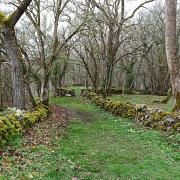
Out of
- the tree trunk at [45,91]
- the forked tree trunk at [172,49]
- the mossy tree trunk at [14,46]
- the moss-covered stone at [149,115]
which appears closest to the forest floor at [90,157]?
the moss-covered stone at [149,115]

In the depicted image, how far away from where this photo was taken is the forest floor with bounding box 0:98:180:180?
24.4 feet

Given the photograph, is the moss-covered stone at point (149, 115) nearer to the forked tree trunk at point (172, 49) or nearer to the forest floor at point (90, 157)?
the forest floor at point (90, 157)

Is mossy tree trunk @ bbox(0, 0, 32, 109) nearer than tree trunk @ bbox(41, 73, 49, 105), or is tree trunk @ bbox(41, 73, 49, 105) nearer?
mossy tree trunk @ bbox(0, 0, 32, 109)

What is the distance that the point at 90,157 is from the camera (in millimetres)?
9250

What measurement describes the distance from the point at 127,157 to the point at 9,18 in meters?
8.47

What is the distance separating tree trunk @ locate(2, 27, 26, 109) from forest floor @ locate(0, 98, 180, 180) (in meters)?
2.92

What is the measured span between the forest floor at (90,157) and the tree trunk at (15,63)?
292 cm

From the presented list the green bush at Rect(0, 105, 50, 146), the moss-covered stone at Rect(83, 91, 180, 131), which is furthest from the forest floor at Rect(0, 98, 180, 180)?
the moss-covered stone at Rect(83, 91, 180, 131)

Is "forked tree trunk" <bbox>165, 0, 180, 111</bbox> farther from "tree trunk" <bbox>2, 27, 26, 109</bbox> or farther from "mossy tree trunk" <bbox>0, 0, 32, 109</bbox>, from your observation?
"tree trunk" <bbox>2, 27, 26, 109</bbox>

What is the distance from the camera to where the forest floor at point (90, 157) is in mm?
7445

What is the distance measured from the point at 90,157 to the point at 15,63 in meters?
7.30

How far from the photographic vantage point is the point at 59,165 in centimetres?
799

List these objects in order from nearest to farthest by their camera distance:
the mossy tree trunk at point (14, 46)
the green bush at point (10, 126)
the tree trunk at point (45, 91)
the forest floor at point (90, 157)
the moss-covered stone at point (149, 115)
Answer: the forest floor at point (90, 157) < the green bush at point (10, 126) < the moss-covered stone at point (149, 115) < the mossy tree trunk at point (14, 46) < the tree trunk at point (45, 91)

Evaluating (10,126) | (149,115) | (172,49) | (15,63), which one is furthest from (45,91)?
(10,126)
